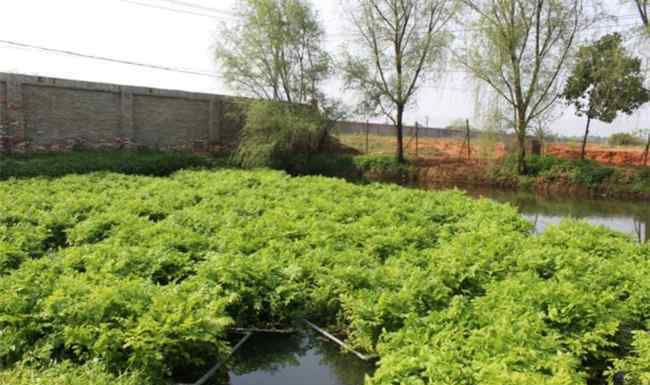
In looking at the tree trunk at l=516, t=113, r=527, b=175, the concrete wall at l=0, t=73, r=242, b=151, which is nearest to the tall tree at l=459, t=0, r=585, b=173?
the tree trunk at l=516, t=113, r=527, b=175

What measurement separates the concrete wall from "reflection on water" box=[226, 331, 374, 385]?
13649mm

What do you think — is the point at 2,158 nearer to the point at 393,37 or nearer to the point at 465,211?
the point at 465,211

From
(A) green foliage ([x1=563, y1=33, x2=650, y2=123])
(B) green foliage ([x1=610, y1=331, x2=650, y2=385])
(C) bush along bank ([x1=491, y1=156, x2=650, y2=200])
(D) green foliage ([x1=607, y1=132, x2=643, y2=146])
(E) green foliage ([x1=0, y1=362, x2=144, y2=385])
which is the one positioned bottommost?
(E) green foliage ([x1=0, y1=362, x2=144, y2=385])

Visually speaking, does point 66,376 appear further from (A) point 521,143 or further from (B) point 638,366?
(A) point 521,143

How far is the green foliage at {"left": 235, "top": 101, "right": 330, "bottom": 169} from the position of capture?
1820 cm

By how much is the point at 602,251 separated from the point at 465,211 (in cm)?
262

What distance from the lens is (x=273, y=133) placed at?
1853 centimetres

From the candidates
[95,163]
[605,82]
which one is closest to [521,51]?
[605,82]

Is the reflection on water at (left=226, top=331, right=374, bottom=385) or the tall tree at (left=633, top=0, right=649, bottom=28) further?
the tall tree at (left=633, top=0, right=649, bottom=28)

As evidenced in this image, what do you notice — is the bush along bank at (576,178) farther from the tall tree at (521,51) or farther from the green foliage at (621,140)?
the green foliage at (621,140)

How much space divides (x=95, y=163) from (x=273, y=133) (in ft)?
22.9

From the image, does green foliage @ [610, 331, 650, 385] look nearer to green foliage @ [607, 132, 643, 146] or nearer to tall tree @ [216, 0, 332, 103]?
tall tree @ [216, 0, 332, 103]

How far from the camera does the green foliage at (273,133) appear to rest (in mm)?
18203

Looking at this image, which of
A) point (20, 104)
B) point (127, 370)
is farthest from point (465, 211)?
point (20, 104)
